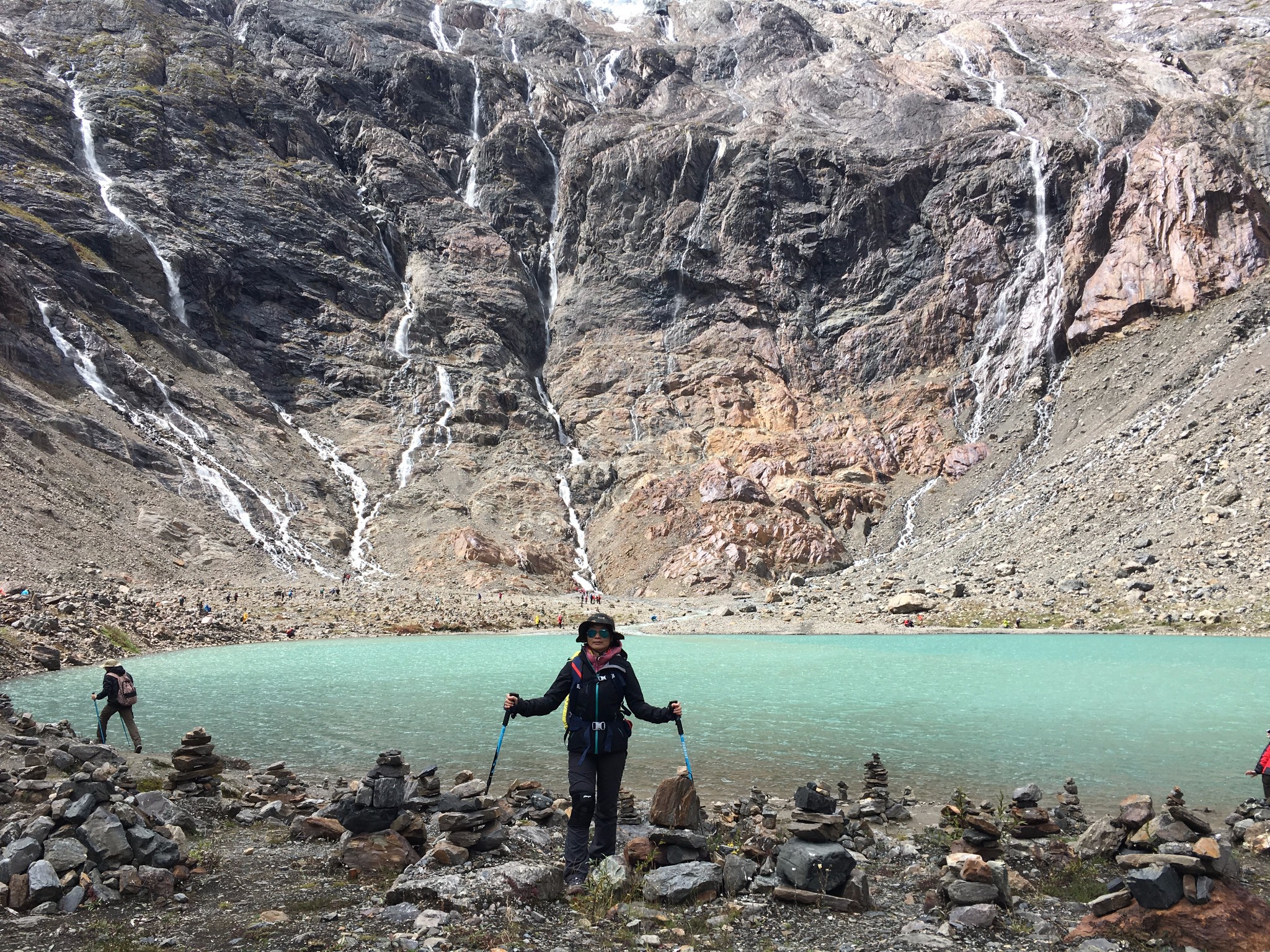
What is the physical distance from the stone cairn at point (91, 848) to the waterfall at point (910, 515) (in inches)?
2113

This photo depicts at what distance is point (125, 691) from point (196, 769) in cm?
377

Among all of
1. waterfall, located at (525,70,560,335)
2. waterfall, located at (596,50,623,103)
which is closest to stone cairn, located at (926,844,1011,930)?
waterfall, located at (525,70,560,335)

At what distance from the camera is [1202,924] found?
564cm

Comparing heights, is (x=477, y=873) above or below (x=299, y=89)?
below

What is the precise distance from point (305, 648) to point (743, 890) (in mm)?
30482

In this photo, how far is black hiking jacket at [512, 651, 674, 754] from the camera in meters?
7.26

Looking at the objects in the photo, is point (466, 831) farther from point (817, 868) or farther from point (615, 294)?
point (615, 294)

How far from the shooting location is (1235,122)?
72938mm

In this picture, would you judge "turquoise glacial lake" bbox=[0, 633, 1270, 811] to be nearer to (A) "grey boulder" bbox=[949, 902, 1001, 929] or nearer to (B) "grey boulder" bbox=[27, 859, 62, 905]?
(A) "grey boulder" bbox=[949, 902, 1001, 929]

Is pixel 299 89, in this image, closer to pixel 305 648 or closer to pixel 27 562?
pixel 27 562

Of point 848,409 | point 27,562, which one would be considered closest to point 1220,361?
point 848,409

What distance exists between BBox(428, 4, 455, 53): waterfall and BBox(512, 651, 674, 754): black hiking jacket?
123186 mm

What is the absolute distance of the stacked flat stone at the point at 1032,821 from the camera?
348 inches

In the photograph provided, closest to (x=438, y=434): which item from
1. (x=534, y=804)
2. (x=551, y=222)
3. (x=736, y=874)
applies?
(x=551, y=222)
